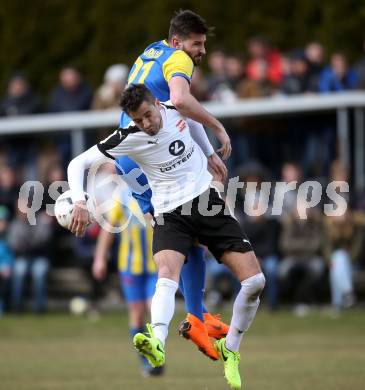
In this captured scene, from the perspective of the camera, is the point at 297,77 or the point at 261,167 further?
the point at 261,167

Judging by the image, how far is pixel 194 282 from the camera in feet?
29.5

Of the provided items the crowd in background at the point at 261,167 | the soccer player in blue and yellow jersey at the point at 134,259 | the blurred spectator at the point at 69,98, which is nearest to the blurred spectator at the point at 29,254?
the crowd in background at the point at 261,167

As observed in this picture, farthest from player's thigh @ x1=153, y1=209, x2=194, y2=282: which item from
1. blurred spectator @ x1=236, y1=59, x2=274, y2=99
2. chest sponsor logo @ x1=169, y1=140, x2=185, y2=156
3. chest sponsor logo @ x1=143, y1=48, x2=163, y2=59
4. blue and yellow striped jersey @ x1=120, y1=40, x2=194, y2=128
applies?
blurred spectator @ x1=236, y1=59, x2=274, y2=99

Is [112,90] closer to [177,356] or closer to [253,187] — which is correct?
[253,187]

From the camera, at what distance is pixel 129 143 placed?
27.3ft

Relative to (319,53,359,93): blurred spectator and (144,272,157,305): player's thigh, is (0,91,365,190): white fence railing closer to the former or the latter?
(319,53,359,93): blurred spectator

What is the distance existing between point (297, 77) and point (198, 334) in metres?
9.61

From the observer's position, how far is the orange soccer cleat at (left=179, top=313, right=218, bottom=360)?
8.48 meters

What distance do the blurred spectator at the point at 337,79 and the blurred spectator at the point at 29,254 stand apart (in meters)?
4.97

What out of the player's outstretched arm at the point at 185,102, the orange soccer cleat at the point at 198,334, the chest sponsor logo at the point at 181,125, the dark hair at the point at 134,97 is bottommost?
the orange soccer cleat at the point at 198,334

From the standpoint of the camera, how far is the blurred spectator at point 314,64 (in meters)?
17.5

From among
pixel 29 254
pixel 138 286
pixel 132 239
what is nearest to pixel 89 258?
pixel 29 254

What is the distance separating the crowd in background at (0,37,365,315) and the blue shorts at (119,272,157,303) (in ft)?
15.8

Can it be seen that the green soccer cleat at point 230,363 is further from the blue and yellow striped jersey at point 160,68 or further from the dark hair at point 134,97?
the dark hair at point 134,97
